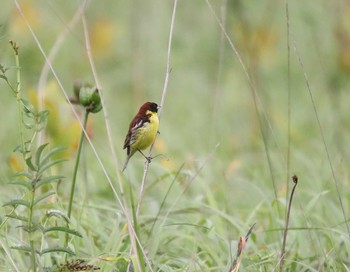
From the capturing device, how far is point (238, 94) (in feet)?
23.2

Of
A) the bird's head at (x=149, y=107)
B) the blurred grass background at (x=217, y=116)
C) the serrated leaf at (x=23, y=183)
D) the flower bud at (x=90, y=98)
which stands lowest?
the blurred grass background at (x=217, y=116)

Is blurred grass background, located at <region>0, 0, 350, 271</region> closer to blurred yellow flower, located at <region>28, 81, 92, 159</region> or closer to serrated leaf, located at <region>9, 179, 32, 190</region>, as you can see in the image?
blurred yellow flower, located at <region>28, 81, 92, 159</region>

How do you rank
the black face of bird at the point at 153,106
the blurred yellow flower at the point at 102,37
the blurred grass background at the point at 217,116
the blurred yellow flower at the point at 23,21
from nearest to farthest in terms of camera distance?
the black face of bird at the point at 153,106 → the blurred grass background at the point at 217,116 → the blurred yellow flower at the point at 23,21 → the blurred yellow flower at the point at 102,37

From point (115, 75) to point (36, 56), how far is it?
746 millimetres

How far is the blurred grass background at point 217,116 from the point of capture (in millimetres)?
3332

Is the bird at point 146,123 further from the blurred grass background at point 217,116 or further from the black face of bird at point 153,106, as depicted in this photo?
the blurred grass background at point 217,116

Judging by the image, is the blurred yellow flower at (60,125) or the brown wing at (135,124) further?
the blurred yellow flower at (60,125)

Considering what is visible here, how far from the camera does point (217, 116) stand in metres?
6.15

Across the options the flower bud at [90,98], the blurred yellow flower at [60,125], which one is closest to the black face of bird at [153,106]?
the flower bud at [90,98]

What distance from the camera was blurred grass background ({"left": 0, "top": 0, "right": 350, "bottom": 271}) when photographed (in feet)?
10.9

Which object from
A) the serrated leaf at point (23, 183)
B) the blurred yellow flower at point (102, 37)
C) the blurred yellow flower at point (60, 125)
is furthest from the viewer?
the blurred yellow flower at point (102, 37)

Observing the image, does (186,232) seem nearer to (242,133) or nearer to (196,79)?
(242,133)

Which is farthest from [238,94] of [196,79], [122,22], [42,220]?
[42,220]

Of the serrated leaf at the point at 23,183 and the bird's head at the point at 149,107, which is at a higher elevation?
the bird's head at the point at 149,107
